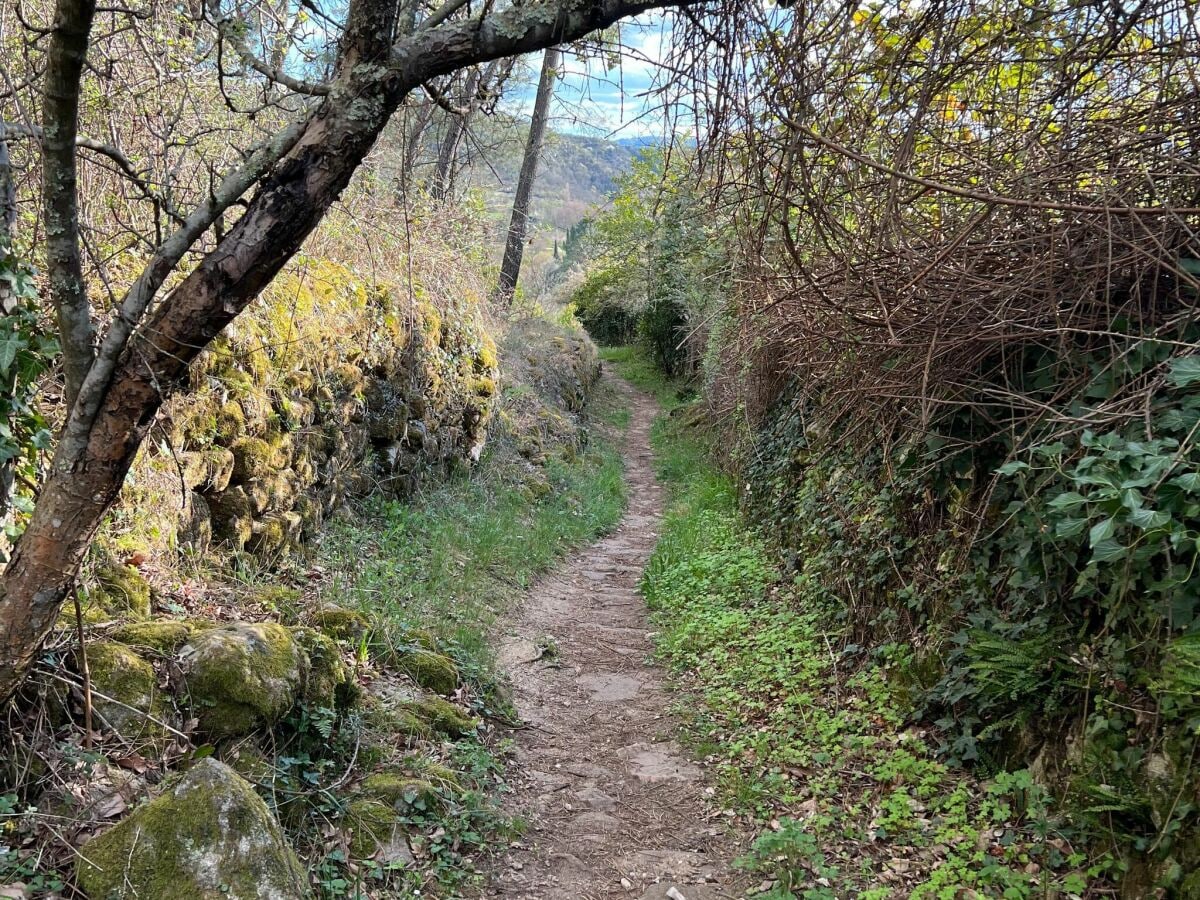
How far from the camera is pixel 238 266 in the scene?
247 cm

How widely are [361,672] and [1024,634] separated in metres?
3.89

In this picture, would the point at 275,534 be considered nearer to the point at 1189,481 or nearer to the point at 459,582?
the point at 459,582

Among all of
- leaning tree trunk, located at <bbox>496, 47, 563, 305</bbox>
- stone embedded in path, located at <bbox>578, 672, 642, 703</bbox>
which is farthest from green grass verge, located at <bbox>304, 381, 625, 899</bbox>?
leaning tree trunk, located at <bbox>496, 47, 563, 305</bbox>

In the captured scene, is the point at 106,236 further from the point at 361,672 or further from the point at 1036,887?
the point at 1036,887

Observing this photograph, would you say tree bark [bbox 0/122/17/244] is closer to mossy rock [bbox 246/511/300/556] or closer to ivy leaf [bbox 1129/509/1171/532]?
mossy rock [bbox 246/511/300/556]

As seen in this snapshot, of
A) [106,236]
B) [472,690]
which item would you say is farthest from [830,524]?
[106,236]

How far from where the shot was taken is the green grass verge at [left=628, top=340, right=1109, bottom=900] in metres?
3.24

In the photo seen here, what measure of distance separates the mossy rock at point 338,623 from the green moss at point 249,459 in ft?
3.92

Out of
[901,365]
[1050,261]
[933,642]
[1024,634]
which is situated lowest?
[933,642]

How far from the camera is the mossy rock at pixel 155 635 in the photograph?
3.46m

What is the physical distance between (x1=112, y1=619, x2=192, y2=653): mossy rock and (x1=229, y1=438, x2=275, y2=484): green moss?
1.83 metres

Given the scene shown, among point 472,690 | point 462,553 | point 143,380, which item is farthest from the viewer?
point 462,553

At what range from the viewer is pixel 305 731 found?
Answer: 12.3 ft

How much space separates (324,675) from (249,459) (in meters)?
2.11
